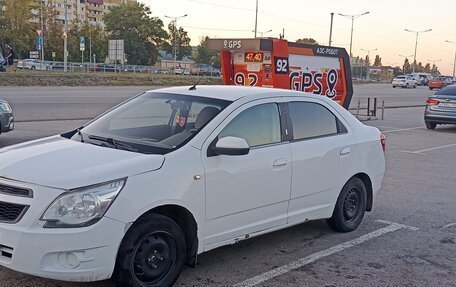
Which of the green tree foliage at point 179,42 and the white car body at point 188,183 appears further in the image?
the green tree foliage at point 179,42

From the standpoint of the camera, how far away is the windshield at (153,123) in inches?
179

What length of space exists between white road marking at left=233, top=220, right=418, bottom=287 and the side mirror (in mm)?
1091

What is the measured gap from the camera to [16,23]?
6925 cm

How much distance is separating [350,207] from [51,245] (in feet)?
11.7

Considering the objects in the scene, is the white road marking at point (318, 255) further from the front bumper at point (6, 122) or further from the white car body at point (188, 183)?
the front bumper at point (6, 122)

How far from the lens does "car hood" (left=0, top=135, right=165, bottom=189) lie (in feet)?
12.3

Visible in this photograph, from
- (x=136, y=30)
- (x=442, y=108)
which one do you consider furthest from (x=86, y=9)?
(x=442, y=108)

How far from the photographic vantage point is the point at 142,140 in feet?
15.3

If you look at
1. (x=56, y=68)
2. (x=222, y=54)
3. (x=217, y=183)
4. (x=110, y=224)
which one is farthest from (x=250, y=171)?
(x=56, y=68)

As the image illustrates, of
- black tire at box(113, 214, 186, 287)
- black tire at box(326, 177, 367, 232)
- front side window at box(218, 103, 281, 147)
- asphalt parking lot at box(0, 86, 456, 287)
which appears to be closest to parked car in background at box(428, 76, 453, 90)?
asphalt parking lot at box(0, 86, 456, 287)

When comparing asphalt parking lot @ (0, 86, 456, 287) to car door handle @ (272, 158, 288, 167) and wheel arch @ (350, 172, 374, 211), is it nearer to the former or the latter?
wheel arch @ (350, 172, 374, 211)

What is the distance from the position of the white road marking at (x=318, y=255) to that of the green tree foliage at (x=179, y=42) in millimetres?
98659

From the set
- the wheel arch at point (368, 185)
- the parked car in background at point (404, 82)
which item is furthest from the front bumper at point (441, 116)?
the parked car in background at point (404, 82)

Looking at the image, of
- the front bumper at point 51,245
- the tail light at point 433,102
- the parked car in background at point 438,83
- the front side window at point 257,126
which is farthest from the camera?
the parked car in background at point 438,83
